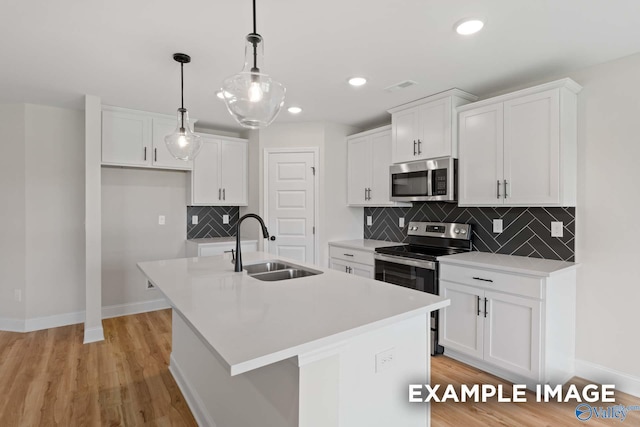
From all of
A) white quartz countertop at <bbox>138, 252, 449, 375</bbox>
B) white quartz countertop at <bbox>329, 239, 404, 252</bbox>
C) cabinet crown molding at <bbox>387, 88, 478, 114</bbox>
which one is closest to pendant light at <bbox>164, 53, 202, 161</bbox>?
white quartz countertop at <bbox>138, 252, 449, 375</bbox>

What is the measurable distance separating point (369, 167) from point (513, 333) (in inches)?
89.3

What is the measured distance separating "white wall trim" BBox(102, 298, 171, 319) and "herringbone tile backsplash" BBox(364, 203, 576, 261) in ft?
11.0

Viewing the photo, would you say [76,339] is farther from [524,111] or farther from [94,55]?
[524,111]

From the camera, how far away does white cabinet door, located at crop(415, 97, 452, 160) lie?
311 cm

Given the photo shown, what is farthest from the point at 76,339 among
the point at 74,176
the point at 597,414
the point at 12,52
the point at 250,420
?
the point at 597,414

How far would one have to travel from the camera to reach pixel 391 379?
4.88 feet

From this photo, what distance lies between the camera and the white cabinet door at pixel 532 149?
2.51 metres

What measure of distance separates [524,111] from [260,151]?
2860 millimetres

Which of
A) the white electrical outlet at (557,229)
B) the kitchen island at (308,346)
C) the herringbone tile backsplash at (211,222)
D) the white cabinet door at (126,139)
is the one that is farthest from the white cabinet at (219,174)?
the white electrical outlet at (557,229)

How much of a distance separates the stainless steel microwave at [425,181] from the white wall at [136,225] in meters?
2.73

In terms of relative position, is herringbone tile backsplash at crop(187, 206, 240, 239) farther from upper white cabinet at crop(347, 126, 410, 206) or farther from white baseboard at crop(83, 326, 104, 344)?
upper white cabinet at crop(347, 126, 410, 206)

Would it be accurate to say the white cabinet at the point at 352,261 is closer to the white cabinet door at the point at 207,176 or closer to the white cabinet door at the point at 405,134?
the white cabinet door at the point at 405,134

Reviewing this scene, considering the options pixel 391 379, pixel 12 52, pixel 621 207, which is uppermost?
pixel 12 52

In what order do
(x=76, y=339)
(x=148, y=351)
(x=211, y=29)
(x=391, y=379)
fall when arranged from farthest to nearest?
1. (x=76, y=339)
2. (x=148, y=351)
3. (x=211, y=29)
4. (x=391, y=379)
